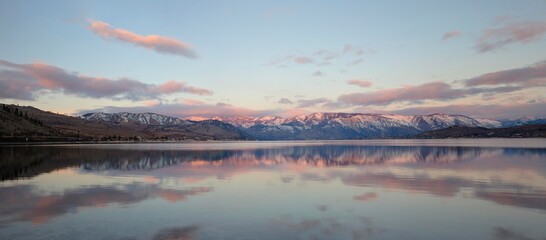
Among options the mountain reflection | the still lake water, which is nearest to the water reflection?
the still lake water

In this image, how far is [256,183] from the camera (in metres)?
38.8

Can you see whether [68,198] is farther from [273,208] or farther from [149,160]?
[149,160]

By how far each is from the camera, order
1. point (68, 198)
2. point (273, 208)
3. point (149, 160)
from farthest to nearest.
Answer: point (149, 160)
point (68, 198)
point (273, 208)

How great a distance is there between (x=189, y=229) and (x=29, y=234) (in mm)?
7063

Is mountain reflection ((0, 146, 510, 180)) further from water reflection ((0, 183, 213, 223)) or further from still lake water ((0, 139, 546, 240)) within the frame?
still lake water ((0, 139, 546, 240))

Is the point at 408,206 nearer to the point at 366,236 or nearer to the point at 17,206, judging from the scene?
the point at 366,236

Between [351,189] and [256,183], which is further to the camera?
[256,183]

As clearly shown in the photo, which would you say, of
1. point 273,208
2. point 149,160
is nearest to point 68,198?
point 273,208

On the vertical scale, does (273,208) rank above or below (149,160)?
below

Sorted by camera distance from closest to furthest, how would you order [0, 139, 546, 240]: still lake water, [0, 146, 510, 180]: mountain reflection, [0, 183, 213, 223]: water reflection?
1. [0, 139, 546, 240]: still lake water
2. [0, 183, 213, 223]: water reflection
3. [0, 146, 510, 180]: mountain reflection

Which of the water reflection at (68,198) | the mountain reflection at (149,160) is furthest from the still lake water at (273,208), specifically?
the mountain reflection at (149,160)

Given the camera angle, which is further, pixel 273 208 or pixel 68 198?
pixel 68 198

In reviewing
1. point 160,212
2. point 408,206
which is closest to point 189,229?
point 160,212

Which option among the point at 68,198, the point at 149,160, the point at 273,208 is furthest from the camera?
the point at 149,160
